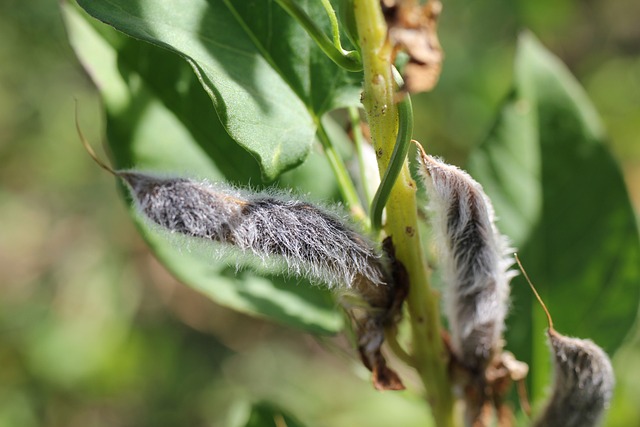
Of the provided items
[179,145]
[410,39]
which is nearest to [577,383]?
[410,39]

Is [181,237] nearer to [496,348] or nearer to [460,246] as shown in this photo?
[460,246]

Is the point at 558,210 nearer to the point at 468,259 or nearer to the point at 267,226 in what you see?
the point at 468,259

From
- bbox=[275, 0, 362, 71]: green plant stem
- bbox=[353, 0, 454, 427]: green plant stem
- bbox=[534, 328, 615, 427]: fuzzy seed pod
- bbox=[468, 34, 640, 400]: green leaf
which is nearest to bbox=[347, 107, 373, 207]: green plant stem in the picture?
bbox=[353, 0, 454, 427]: green plant stem

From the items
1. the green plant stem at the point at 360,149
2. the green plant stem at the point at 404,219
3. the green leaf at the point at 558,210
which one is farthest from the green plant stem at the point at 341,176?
the green leaf at the point at 558,210

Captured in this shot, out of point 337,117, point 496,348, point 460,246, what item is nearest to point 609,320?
point 496,348

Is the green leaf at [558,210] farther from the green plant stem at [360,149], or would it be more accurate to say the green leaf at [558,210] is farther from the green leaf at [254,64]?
the green leaf at [254,64]

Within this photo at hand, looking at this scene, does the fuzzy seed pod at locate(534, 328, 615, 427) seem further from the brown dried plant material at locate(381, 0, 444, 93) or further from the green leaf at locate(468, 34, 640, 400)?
the brown dried plant material at locate(381, 0, 444, 93)
